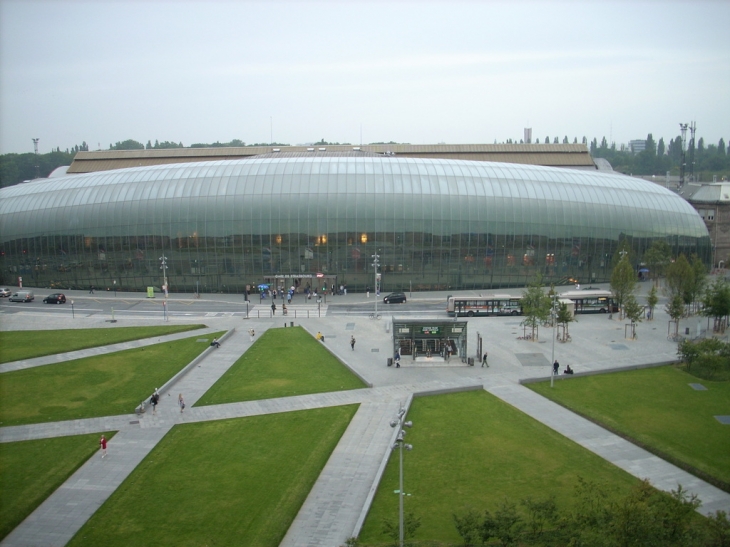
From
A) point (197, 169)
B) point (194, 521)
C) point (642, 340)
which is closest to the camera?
point (194, 521)

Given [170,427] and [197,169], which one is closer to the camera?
[170,427]

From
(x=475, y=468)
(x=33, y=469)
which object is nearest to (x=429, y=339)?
(x=475, y=468)

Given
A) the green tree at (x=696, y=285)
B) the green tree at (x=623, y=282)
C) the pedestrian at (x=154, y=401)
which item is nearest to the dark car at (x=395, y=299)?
the green tree at (x=623, y=282)

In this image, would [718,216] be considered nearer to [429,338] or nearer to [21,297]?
[429,338]

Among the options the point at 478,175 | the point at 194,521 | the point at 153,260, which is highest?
the point at 478,175

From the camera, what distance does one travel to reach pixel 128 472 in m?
32.2

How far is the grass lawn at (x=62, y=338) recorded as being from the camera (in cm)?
5547

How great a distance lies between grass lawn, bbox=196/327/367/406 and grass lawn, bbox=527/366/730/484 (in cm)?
1519

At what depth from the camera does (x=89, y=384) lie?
46.6 meters

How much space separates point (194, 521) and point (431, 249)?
64.5 metres

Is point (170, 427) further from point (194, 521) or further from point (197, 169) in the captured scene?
point (197, 169)

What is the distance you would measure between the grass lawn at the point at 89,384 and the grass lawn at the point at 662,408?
2861 centimetres

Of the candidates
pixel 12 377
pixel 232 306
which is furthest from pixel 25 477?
pixel 232 306

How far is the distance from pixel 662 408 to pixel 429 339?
733 inches
